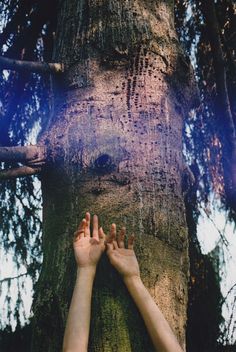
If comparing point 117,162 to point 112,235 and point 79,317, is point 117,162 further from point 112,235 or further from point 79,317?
point 79,317

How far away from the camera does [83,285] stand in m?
1.62

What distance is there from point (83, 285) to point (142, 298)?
0.18 metres

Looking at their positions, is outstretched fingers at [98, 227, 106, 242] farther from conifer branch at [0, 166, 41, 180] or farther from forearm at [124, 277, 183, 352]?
conifer branch at [0, 166, 41, 180]

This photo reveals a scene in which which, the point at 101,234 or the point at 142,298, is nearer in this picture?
the point at 142,298

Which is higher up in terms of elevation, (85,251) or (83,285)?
(85,251)

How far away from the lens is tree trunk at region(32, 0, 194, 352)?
5.48 feet

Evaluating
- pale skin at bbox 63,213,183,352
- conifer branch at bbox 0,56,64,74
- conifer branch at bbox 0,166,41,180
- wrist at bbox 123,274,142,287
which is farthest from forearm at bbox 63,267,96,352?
conifer branch at bbox 0,56,64,74

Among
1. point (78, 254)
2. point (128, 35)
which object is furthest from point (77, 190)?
point (128, 35)

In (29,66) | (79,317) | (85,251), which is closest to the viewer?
(79,317)

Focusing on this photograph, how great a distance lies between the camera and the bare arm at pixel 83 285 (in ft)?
5.15

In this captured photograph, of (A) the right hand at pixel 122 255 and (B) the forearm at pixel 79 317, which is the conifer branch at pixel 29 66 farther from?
(B) the forearm at pixel 79 317

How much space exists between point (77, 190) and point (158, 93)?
0.45 m

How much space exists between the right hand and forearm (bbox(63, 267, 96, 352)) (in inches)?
3.8

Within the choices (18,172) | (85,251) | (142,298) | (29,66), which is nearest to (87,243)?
(85,251)
